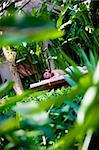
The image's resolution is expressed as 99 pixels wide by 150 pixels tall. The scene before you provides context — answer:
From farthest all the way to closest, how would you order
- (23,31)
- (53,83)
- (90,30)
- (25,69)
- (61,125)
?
(25,69) < (90,30) < (53,83) < (61,125) < (23,31)

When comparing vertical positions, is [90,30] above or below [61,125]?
above

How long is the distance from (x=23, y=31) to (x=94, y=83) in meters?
0.08

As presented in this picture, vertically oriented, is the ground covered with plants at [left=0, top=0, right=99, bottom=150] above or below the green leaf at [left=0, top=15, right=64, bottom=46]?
below

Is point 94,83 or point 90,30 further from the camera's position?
point 90,30

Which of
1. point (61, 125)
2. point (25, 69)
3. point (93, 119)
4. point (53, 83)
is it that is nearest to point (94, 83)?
point (93, 119)

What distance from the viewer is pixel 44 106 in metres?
0.35

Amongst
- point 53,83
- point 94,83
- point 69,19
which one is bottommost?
point 53,83

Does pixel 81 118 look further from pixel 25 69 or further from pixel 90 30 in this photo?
pixel 25 69

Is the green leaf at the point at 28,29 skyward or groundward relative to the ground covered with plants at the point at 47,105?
skyward

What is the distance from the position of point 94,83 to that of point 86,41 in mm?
6279

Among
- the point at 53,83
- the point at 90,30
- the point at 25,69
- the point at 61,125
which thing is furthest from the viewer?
the point at 25,69

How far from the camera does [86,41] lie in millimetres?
6578

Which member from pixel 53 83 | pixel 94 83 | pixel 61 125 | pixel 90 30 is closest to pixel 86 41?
pixel 90 30

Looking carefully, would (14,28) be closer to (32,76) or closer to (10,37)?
(10,37)
